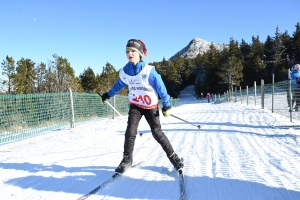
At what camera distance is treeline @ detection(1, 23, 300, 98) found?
126ft

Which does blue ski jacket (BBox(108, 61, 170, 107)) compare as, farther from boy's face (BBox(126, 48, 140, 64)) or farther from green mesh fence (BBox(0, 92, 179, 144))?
green mesh fence (BBox(0, 92, 179, 144))

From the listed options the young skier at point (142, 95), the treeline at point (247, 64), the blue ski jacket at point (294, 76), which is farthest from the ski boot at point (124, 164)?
the treeline at point (247, 64)

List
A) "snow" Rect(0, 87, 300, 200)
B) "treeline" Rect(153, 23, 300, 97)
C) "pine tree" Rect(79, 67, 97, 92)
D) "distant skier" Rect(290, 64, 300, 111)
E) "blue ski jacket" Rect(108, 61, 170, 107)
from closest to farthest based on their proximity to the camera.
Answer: "snow" Rect(0, 87, 300, 200) → "blue ski jacket" Rect(108, 61, 170, 107) → "distant skier" Rect(290, 64, 300, 111) → "pine tree" Rect(79, 67, 97, 92) → "treeline" Rect(153, 23, 300, 97)

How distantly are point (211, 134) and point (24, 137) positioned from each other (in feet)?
19.2

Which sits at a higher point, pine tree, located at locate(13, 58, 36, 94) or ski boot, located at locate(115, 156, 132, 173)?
pine tree, located at locate(13, 58, 36, 94)

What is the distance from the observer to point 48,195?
2889 mm

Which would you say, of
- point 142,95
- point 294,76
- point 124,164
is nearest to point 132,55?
point 142,95

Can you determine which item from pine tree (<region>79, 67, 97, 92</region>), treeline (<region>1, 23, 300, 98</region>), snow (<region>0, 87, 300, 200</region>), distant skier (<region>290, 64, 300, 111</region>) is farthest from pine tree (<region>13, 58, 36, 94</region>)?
distant skier (<region>290, 64, 300, 111</region>)

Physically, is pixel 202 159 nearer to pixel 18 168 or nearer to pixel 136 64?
pixel 136 64

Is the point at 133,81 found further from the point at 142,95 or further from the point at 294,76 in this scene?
the point at 294,76

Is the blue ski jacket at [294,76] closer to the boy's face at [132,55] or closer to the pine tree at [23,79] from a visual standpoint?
the boy's face at [132,55]

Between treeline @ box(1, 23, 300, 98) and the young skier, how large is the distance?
3541 centimetres

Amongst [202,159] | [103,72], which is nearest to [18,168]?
[202,159]

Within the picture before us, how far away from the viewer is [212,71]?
7444cm
